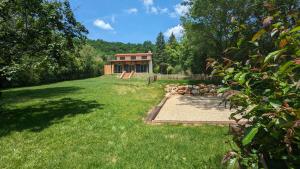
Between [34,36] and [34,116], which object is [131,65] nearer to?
[34,36]

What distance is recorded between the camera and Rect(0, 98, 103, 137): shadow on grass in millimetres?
8305

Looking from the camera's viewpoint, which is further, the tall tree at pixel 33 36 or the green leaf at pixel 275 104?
the tall tree at pixel 33 36

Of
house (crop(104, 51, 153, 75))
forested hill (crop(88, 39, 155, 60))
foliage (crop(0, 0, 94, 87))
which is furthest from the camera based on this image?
forested hill (crop(88, 39, 155, 60))

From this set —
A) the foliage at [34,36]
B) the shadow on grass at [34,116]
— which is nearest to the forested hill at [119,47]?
the foliage at [34,36]

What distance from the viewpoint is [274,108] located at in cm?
208

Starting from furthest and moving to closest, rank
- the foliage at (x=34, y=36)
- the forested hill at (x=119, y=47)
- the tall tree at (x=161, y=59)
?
the forested hill at (x=119, y=47)
the tall tree at (x=161, y=59)
the foliage at (x=34, y=36)

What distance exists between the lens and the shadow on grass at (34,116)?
830cm

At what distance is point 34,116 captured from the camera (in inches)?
395

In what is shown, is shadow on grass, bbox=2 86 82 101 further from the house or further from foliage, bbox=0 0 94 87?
the house

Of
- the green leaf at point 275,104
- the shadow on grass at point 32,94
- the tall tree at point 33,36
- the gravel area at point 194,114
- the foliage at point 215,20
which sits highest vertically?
the foliage at point 215,20

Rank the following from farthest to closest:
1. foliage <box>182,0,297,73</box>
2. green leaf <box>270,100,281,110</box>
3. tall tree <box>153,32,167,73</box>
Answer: tall tree <box>153,32,167,73</box> < foliage <box>182,0,297,73</box> < green leaf <box>270,100,281,110</box>

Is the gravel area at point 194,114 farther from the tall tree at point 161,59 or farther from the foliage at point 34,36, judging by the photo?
the tall tree at point 161,59

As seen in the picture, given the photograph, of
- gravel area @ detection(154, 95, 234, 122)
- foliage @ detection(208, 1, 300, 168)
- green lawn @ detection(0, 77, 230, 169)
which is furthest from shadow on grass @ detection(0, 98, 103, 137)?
foliage @ detection(208, 1, 300, 168)

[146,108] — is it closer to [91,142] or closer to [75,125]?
[75,125]
